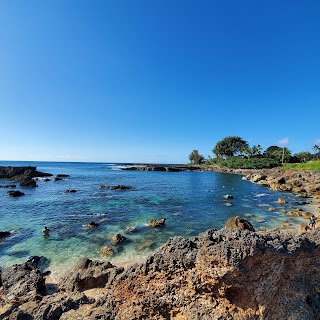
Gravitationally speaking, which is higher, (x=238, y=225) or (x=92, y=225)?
(x=238, y=225)

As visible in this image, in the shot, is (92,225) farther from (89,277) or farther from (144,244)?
(89,277)

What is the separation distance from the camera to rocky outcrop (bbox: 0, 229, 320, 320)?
534cm

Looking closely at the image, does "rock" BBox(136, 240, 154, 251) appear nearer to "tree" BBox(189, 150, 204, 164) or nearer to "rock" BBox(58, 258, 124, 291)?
"rock" BBox(58, 258, 124, 291)

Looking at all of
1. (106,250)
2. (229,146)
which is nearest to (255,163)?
(229,146)

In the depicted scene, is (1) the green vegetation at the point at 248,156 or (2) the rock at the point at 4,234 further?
(1) the green vegetation at the point at 248,156

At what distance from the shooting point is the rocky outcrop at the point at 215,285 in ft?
17.5

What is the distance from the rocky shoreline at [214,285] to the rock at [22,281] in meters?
2.61

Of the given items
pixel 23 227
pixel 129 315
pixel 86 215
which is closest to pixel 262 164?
pixel 86 215

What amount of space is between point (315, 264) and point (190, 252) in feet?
12.6

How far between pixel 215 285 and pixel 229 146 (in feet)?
484

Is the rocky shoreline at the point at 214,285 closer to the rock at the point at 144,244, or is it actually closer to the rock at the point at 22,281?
the rock at the point at 22,281

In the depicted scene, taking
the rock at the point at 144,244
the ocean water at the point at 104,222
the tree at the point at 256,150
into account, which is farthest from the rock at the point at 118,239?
the tree at the point at 256,150

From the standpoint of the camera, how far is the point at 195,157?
167m

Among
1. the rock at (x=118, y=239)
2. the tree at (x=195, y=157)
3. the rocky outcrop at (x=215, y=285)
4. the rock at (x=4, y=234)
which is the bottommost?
the rock at (x=4, y=234)
